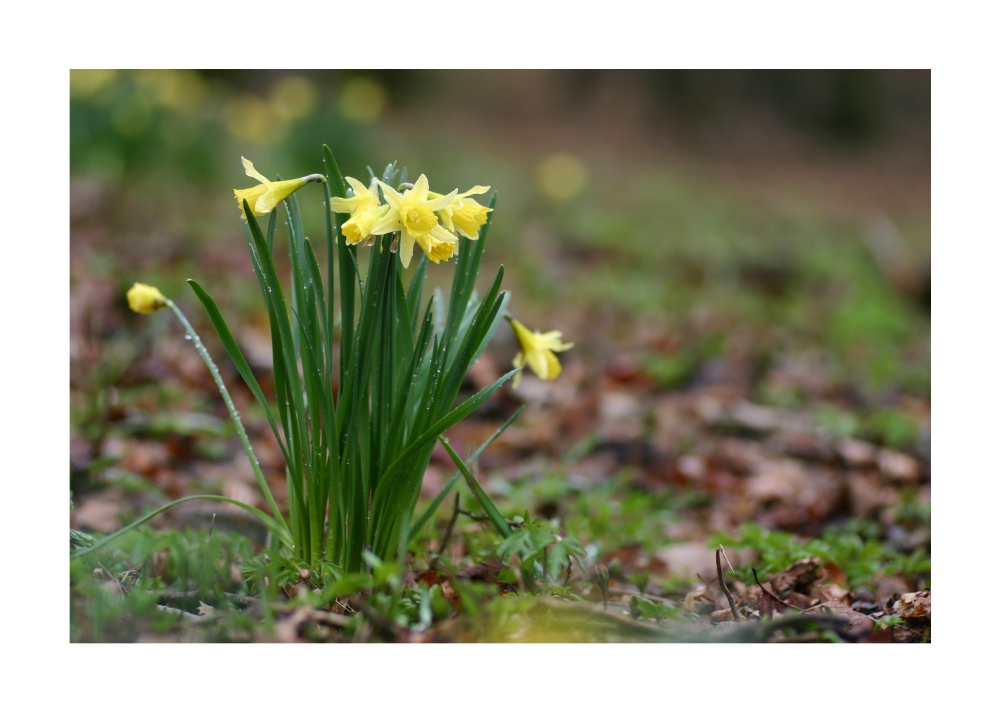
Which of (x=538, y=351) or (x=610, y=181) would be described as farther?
(x=610, y=181)

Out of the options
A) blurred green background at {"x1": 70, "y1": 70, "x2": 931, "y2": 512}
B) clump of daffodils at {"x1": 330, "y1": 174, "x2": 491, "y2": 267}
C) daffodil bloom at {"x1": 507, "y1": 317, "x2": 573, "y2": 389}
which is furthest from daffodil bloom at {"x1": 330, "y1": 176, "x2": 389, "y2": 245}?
blurred green background at {"x1": 70, "y1": 70, "x2": 931, "y2": 512}

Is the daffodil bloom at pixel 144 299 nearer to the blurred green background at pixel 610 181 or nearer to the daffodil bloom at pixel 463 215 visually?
the daffodil bloom at pixel 463 215

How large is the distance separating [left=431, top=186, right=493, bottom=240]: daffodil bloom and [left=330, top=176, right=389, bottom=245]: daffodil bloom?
Result: 0.33 feet

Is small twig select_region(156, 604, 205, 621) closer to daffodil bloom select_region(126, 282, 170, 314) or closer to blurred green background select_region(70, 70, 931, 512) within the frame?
daffodil bloom select_region(126, 282, 170, 314)

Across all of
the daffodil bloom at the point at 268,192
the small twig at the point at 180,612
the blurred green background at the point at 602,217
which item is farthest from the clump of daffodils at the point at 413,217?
the blurred green background at the point at 602,217

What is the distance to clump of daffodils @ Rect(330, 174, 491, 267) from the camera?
1.34m

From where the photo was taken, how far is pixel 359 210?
1.37m

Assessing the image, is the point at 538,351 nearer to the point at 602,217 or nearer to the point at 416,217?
the point at 416,217

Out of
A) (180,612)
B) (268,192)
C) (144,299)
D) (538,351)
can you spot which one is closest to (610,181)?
(538,351)

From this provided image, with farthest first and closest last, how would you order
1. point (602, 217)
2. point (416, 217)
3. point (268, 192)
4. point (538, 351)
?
point (602, 217), point (538, 351), point (268, 192), point (416, 217)

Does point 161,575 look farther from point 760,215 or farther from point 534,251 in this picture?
point 760,215

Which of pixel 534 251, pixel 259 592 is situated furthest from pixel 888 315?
pixel 259 592

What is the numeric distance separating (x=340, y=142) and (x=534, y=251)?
1449 millimetres

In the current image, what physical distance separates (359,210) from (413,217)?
0.10 metres
